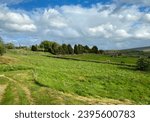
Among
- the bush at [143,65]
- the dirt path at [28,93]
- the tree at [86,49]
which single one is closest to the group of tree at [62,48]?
the tree at [86,49]

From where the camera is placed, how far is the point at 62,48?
6324 inches

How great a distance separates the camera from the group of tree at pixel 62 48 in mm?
159488

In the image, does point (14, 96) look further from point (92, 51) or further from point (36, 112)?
point (92, 51)

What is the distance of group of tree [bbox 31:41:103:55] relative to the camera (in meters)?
159

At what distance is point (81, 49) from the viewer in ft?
552

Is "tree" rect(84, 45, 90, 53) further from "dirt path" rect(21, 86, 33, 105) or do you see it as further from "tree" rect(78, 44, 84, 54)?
"dirt path" rect(21, 86, 33, 105)

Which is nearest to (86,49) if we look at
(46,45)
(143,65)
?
(46,45)

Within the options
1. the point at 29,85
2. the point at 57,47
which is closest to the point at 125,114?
the point at 29,85

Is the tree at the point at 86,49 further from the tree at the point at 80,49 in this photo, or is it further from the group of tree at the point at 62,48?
the tree at the point at 80,49

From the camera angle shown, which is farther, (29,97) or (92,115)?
(29,97)

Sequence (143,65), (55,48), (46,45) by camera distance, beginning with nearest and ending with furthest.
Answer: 1. (143,65)
2. (55,48)
3. (46,45)

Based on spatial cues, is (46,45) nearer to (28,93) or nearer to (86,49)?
(86,49)

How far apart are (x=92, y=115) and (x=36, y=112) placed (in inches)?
127

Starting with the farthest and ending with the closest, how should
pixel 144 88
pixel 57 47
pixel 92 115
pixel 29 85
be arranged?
1. pixel 57 47
2. pixel 144 88
3. pixel 29 85
4. pixel 92 115
